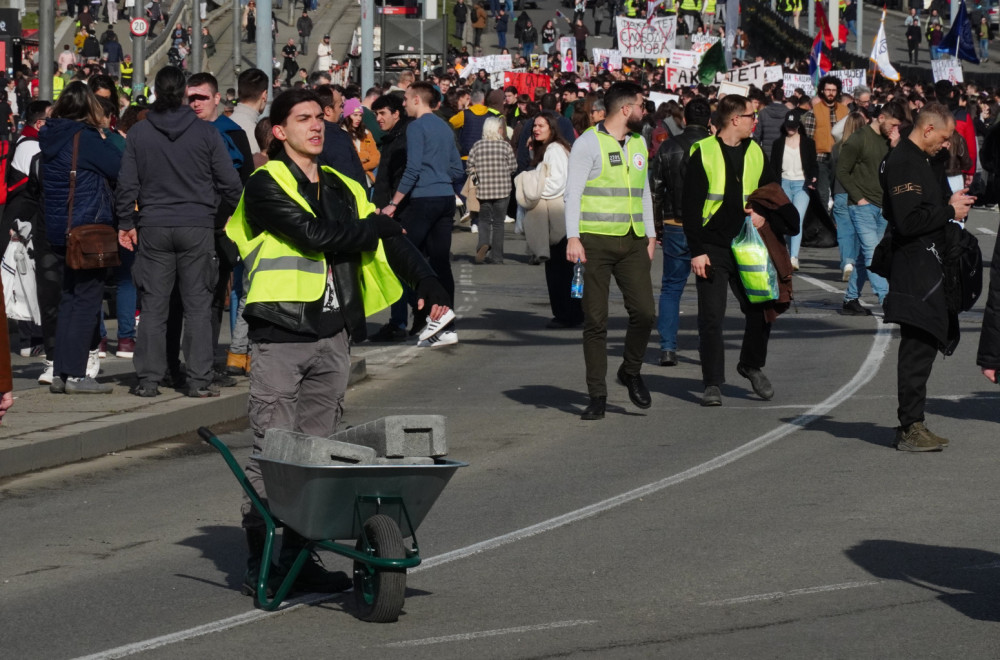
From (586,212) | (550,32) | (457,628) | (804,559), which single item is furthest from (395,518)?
(550,32)

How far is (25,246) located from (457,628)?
825 cm

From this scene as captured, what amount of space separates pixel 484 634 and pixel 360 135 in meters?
13.3

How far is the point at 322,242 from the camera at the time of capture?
6.88 meters

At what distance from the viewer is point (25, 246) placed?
543 inches

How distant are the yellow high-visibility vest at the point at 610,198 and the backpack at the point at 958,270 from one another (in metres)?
2.11

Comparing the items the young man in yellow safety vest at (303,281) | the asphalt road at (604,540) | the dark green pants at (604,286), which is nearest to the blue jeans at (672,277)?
the asphalt road at (604,540)

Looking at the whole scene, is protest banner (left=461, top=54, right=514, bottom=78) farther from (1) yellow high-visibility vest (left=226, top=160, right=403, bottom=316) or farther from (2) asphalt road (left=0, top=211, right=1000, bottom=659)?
(1) yellow high-visibility vest (left=226, top=160, right=403, bottom=316)

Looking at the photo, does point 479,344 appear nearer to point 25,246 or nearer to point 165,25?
point 25,246

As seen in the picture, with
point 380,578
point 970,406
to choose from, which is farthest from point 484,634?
point 970,406

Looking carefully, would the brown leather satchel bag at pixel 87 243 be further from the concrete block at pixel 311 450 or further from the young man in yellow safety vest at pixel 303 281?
the concrete block at pixel 311 450

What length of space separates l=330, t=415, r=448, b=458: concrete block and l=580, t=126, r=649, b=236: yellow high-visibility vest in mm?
4949

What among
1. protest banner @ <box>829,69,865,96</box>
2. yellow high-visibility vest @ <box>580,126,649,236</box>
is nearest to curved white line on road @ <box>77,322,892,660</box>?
Result: yellow high-visibility vest @ <box>580,126,649,236</box>

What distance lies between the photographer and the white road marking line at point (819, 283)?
19719 millimetres

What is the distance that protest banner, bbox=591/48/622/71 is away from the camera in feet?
148
